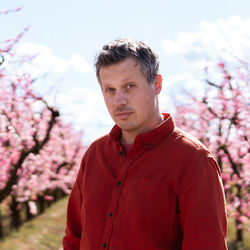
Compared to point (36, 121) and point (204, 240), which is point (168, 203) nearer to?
point (204, 240)

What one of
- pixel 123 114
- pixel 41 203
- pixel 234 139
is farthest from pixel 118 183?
pixel 41 203

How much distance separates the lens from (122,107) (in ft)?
7.21

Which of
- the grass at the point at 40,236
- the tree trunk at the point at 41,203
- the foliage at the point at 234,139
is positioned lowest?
the tree trunk at the point at 41,203

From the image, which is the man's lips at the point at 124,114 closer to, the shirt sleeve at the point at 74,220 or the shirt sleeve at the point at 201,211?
the shirt sleeve at the point at 201,211

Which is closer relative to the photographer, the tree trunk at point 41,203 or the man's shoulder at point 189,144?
the man's shoulder at point 189,144

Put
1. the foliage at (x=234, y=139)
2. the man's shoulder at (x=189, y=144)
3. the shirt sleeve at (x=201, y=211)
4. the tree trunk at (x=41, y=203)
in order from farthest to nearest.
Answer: the tree trunk at (x=41, y=203) < the foliage at (x=234, y=139) < the man's shoulder at (x=189, y=144) < the shirt sleeve at (x=201, y=211)

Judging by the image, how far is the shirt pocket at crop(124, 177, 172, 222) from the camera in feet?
6.58

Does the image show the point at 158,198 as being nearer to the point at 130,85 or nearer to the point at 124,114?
the point at 124,114

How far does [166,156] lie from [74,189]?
2.66 feet

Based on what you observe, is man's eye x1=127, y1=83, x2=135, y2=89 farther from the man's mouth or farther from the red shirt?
the red shirt

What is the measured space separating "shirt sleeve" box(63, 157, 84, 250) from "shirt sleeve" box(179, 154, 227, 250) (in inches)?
32.8

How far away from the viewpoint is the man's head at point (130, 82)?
85.5 inches

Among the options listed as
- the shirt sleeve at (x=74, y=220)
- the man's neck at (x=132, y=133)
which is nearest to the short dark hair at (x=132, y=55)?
the man's neck at (x=132, y=133)

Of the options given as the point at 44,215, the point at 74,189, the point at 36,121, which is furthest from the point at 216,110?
the point at 44,215
